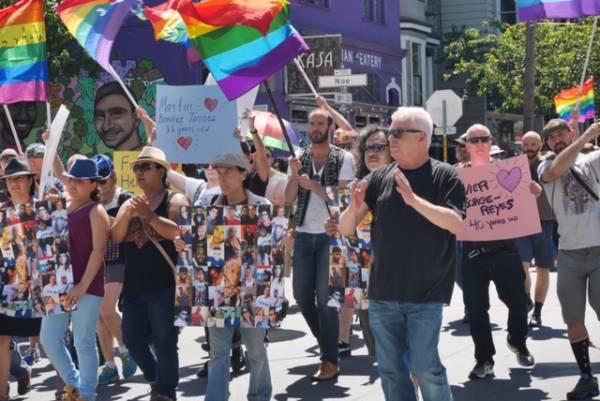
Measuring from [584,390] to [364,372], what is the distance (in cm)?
201

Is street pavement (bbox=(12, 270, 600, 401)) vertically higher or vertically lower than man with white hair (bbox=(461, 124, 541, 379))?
lower

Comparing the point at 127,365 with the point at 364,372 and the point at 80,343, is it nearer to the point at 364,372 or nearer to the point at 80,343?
the point at 364,372

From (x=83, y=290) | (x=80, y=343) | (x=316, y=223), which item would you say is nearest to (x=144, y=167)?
(x=83, y=290)

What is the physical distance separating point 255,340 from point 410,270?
1482 millimetres

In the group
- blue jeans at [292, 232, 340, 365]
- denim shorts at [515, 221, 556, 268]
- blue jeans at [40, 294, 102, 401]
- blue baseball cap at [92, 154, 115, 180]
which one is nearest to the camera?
blue jeans at [40, 294, 102, 401]

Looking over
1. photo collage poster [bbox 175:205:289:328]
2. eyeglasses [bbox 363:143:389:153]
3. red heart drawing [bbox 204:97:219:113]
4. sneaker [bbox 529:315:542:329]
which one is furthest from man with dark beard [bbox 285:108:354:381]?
sneaker [bbox 529:315:542:329]

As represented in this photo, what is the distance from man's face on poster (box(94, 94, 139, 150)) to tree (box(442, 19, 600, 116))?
14810 mm

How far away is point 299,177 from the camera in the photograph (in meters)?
8.67

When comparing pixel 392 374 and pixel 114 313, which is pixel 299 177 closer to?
pixel 114 313

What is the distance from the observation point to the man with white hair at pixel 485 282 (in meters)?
8.77

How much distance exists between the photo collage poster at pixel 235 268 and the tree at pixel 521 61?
28.2 metres

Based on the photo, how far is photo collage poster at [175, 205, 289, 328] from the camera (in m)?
7.12

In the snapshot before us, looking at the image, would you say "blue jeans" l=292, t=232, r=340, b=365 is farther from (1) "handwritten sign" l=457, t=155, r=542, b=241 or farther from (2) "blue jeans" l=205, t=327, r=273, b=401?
(2) "blue jeans" l=205, t=327, r=273, b=401

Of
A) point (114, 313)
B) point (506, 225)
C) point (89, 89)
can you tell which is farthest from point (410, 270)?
point (89, 89)
